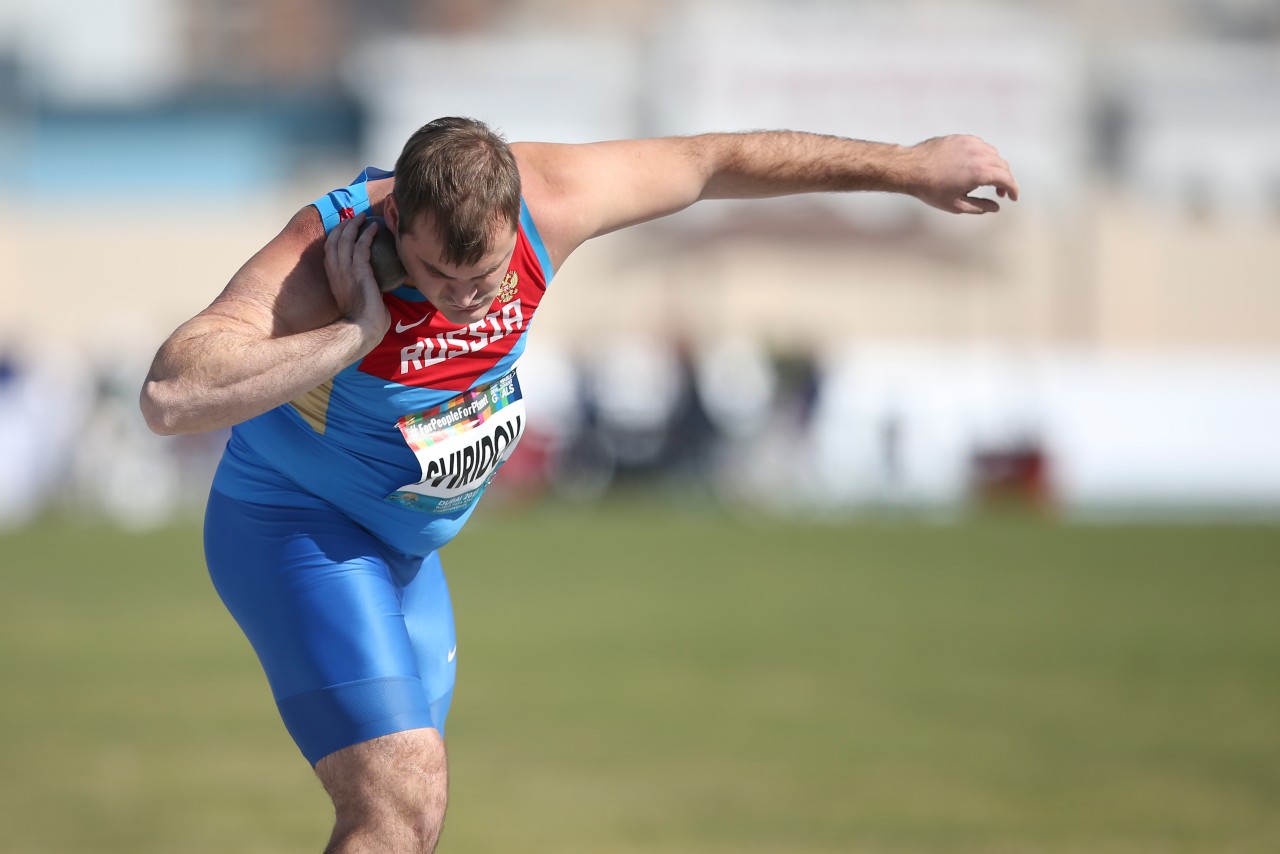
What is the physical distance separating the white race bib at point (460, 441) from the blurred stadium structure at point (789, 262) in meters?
14.5

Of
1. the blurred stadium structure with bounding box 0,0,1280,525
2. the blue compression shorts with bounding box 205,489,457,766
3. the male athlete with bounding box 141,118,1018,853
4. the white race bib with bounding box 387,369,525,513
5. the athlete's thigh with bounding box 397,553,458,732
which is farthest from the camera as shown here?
the blurred stadium structure with bounding box 0,0,1280,525

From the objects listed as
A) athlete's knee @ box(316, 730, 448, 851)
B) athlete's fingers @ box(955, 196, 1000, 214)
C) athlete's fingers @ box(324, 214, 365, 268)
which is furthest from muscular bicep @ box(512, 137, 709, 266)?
athlete's knee @ box(316, 730, 448, 851)

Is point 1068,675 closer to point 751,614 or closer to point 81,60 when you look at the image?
point 751,614

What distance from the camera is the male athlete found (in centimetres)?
395

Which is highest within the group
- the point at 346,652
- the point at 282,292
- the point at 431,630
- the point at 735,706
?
the point at 282,292

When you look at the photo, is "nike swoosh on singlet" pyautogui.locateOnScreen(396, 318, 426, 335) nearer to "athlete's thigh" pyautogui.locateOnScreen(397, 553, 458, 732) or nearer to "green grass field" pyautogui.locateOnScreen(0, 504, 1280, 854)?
"athlete's thigh" pyautogui.locateOnScreen(397, 553, 458, 732)

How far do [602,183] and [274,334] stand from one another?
1.18m

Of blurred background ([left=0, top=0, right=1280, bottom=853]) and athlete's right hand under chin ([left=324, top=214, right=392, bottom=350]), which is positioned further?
blurred background ([left=0, top=0, right=1280, bottom=853])

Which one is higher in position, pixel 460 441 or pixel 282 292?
pixel 282 292

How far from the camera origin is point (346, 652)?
171 inches

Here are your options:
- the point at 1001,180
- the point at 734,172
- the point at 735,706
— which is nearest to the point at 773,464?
the point at 735,706

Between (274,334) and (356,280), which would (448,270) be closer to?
(356,280)

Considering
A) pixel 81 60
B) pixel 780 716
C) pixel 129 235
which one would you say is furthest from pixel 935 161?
pixel 81 60

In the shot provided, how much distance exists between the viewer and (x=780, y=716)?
9492 millimetres
